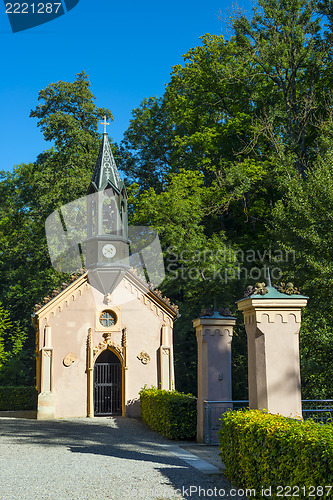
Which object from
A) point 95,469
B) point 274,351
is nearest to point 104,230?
point 95,469

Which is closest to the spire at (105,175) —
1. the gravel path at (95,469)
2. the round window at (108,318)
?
the round window at (108,318)

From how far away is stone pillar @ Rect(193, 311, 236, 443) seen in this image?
44.5 ft

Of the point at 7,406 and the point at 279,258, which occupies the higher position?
the point at 279,258

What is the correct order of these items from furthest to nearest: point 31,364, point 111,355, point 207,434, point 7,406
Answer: point 31,364 → point 7,406 → point 111,355 → point 207,434

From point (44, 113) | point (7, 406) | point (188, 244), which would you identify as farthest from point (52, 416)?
point (44, 113)

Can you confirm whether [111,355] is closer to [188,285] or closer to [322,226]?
[188,285]

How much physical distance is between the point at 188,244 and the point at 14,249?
46.2 ft

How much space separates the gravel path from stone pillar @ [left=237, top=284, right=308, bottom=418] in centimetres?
157

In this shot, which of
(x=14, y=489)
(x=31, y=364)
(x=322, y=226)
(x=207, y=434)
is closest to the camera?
(x=14, y=489)

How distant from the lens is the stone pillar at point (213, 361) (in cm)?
1356

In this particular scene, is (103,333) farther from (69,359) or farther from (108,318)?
(69,359)

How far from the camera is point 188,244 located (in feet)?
85.5

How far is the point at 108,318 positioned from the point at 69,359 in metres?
2.37

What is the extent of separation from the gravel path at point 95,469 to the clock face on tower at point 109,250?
9.75 metres
